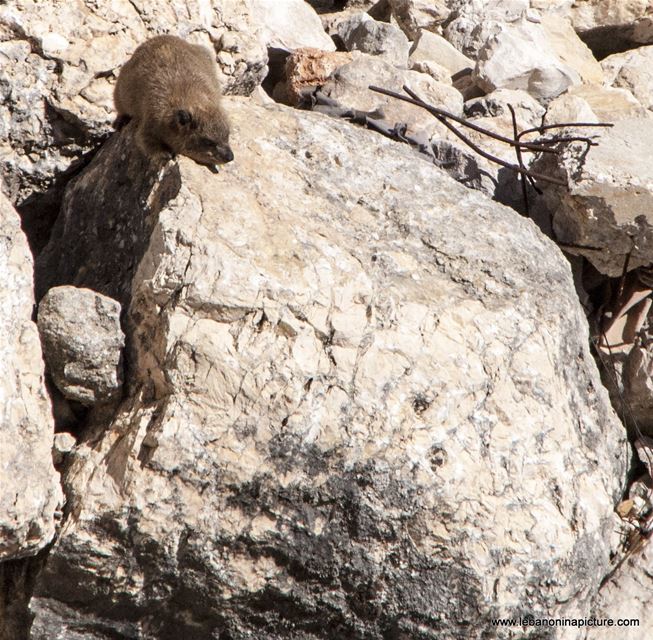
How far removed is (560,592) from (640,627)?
814 mm

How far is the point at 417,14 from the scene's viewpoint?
7141 millimetres

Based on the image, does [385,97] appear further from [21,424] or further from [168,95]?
[21,424]

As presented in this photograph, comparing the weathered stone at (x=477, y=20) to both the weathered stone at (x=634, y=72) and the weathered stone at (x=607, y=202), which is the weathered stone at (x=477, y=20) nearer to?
the weathered stone at (x=634, y=72)

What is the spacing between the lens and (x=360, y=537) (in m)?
3.20

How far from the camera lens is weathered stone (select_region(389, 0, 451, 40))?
7129 mm

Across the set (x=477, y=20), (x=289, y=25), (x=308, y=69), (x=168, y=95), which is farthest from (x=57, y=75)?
(x=477, y=20)

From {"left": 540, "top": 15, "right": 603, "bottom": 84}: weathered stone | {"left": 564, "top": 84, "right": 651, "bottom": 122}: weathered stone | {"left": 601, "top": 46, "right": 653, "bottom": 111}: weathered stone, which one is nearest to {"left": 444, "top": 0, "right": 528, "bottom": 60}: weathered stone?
{"left": 540, "top": 15, "right": 603, "bottom": 84}: weathered stone

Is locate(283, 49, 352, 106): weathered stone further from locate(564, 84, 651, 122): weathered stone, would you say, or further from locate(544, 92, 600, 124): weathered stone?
locate(564, 84, 651, 122): weathered stone

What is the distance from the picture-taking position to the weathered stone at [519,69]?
251 inches

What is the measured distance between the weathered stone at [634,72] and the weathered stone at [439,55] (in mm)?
1161

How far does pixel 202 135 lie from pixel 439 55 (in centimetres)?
337

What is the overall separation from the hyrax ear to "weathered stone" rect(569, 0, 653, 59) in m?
4.60

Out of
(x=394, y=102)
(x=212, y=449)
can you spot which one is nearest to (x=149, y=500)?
(x=212, y=449)

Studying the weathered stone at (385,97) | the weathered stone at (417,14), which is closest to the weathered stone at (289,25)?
the weathered stone at (385,97)
